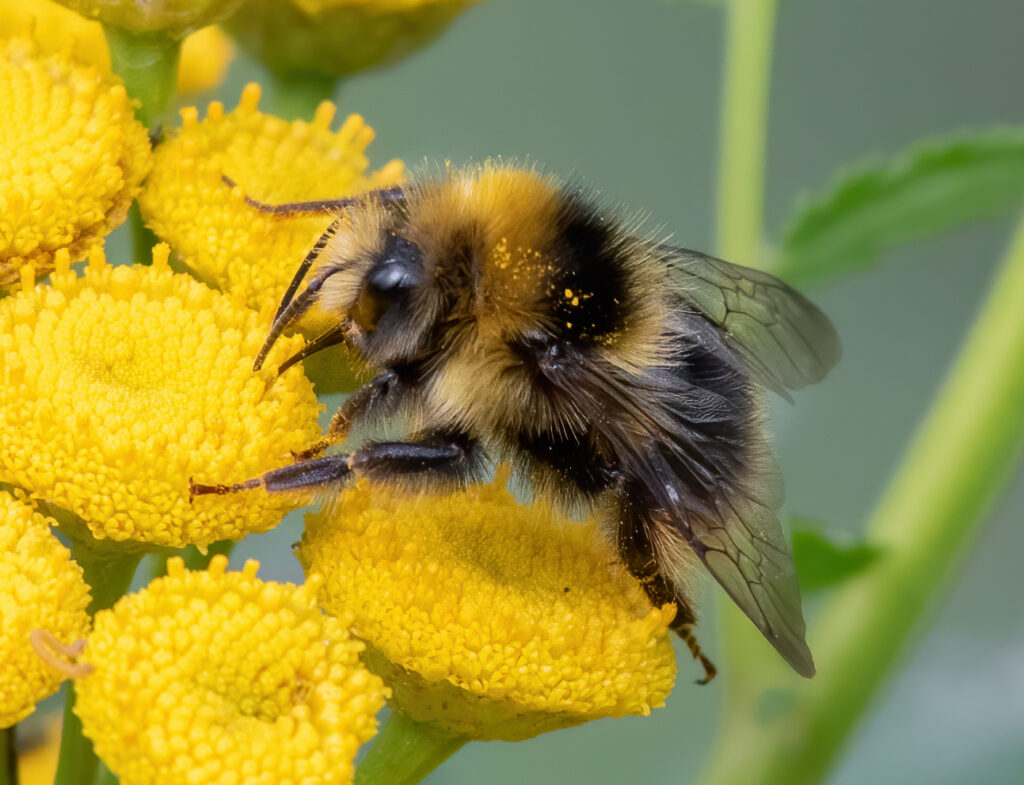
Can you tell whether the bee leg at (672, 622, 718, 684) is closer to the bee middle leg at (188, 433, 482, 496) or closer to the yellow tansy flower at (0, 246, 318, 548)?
the bee middle leg at (188, 433, 482, 496)

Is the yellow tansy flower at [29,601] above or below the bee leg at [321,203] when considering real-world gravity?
below

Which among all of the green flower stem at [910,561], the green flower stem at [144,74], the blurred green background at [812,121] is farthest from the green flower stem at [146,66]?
the blurred green background at [812,121]

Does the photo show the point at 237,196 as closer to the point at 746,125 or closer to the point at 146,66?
the point at 146,66

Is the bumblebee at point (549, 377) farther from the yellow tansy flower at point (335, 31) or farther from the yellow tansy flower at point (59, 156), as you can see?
the yellow tansy flower at point (335, 31)

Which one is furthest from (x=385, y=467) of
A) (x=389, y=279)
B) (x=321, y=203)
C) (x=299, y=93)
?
(x=299, y=93)

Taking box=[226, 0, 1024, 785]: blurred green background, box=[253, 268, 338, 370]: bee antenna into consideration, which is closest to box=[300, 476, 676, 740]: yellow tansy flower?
box=[253, 268, 338, 370]: bee antenna

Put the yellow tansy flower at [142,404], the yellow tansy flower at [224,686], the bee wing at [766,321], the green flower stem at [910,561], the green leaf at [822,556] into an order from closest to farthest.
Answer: the yellow tansy flower at [224,686]
the yellow tansy flower at [142,404]
the bee wing at [766,321]
the green leaf at [822,556]
the green flower stem at [910,561]
